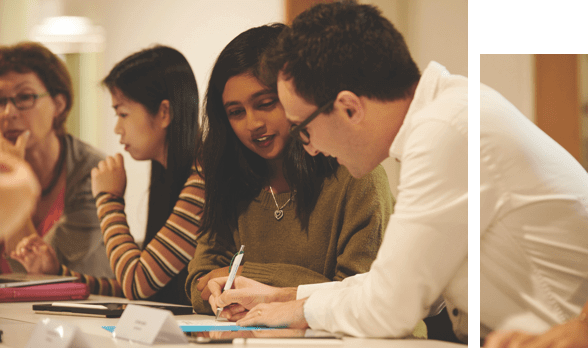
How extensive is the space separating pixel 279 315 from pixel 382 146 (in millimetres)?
420

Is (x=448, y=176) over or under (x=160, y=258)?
over

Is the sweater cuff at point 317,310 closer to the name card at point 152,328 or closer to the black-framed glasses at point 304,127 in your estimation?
the name card at point 152,328

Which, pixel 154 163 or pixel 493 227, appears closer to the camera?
pixel 493 227

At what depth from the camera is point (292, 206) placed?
1674mm

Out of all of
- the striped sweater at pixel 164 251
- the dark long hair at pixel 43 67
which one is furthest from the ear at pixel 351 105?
the dark long hair at pixel 43 67

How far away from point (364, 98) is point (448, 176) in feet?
0.95

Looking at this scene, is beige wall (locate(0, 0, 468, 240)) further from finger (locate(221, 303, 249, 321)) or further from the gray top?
finger (locate(221, 303, 249, 321))

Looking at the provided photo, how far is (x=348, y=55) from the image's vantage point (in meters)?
1.10

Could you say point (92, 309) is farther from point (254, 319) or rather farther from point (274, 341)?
point (274, 341)

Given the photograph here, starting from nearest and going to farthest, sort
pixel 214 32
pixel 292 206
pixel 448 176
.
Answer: pixel 448 176
pixel 292 206
pixel 214 32

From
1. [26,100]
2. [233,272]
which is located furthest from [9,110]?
[233,272]

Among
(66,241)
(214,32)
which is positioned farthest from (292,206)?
(66,241)

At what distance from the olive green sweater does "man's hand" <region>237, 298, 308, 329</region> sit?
262 mm

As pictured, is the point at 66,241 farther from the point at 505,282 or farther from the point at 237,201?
the point at 505,282
